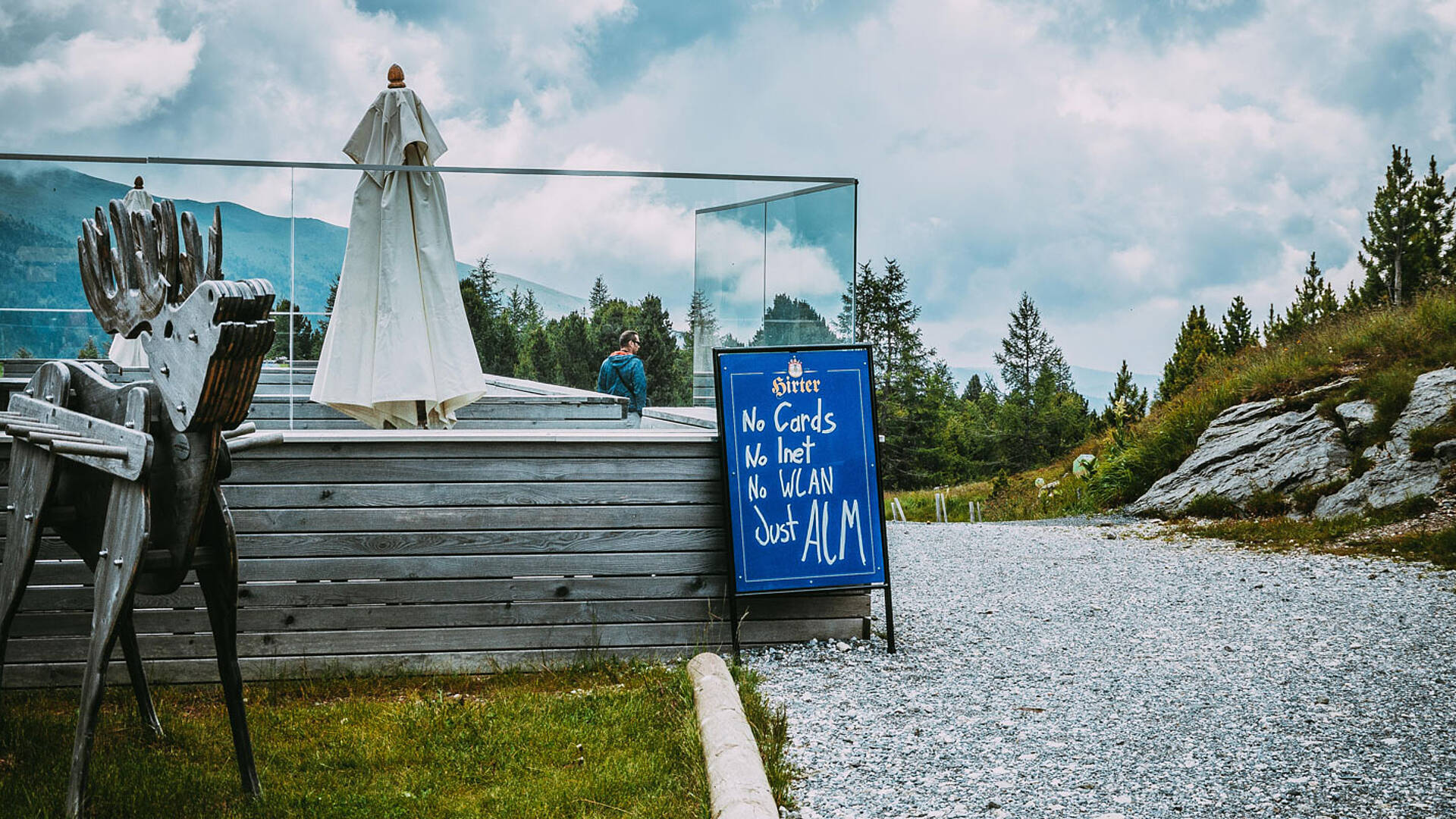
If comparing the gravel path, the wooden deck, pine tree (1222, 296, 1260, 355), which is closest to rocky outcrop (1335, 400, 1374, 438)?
the gravel path

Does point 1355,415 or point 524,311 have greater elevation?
point 524,311

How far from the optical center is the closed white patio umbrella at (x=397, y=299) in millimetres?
4926

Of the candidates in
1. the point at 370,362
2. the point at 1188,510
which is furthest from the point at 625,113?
the point at 370,362

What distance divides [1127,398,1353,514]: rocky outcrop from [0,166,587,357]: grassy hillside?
920 centimetres

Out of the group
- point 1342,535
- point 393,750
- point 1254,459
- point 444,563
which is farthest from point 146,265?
point 1254,459

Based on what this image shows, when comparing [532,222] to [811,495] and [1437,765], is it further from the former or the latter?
[1437,765]

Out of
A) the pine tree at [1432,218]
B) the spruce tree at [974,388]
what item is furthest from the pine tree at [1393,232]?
the spruce tree at [974,388]

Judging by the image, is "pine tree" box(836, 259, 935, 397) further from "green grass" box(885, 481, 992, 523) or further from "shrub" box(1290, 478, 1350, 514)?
"shrub" box(1290, 478, 1350, 514)

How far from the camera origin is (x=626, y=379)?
19.2 ft

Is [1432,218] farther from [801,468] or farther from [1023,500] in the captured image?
[801,468]

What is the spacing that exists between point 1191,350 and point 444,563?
104 feet

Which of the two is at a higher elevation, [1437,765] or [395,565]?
[395,565]

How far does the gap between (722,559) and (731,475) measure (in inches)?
16.8

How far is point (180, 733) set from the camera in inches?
146
